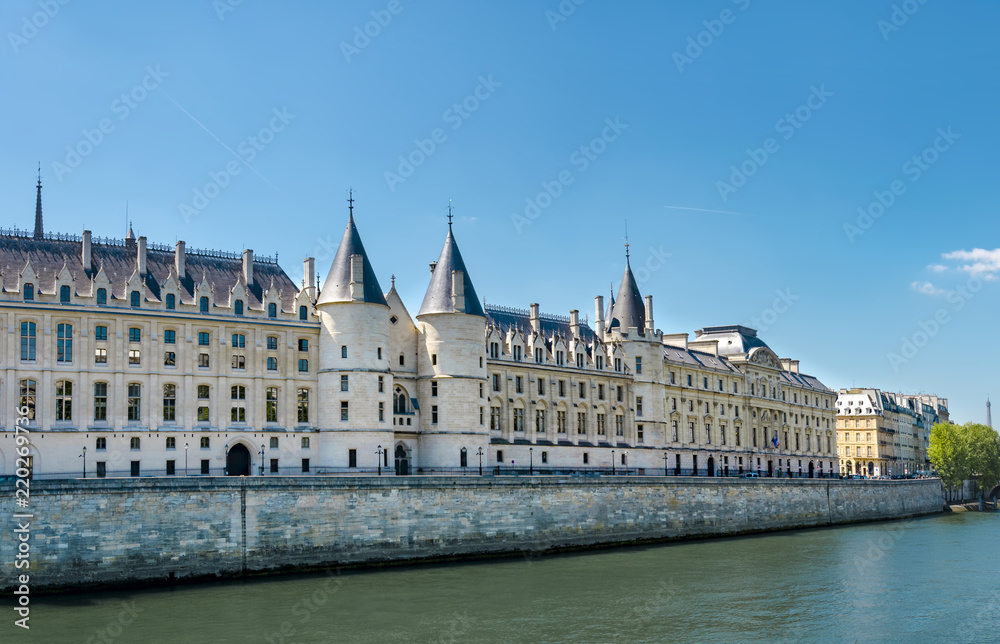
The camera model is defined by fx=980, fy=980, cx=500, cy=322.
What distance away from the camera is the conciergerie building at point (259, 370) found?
54500 mm

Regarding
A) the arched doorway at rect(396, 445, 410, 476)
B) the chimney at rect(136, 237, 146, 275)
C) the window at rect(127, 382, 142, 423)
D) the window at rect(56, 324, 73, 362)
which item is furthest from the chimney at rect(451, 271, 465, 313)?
the window at rect(56, 324, 73, 362)

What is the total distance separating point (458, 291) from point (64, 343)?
24.9m

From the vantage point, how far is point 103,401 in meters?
55.5

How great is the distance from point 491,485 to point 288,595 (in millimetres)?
17373

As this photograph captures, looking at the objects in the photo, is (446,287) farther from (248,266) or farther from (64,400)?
(64,400)

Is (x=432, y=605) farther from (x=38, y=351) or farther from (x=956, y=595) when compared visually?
(x=38, y=351)

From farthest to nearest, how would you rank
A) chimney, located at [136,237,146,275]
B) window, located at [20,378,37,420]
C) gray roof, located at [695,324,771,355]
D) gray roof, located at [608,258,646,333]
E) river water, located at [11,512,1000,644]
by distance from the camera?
gray roof, located at [695,324,771,355]
gray roof, located at [608,258,646,333]
chimney, located at [136,237,146,275]
window, located at [20,378,37,420]
river water, located at [11,512,1000,644]

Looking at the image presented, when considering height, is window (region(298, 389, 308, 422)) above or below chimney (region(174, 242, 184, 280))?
below

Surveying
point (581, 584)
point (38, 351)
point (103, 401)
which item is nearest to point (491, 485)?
point (581, 584)

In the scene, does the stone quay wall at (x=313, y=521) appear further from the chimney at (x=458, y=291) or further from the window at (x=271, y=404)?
the chimney at (x=458, y=291)

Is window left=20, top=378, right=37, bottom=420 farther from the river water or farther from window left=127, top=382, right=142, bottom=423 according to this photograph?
the river water

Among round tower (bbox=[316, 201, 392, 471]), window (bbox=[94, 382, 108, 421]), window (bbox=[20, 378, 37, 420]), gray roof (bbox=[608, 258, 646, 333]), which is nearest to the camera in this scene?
window (bbox=[20, 378, 37, 420])

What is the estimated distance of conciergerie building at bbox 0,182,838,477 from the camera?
179 ft

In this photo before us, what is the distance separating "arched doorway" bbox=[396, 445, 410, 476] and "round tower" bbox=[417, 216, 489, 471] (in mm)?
1014
